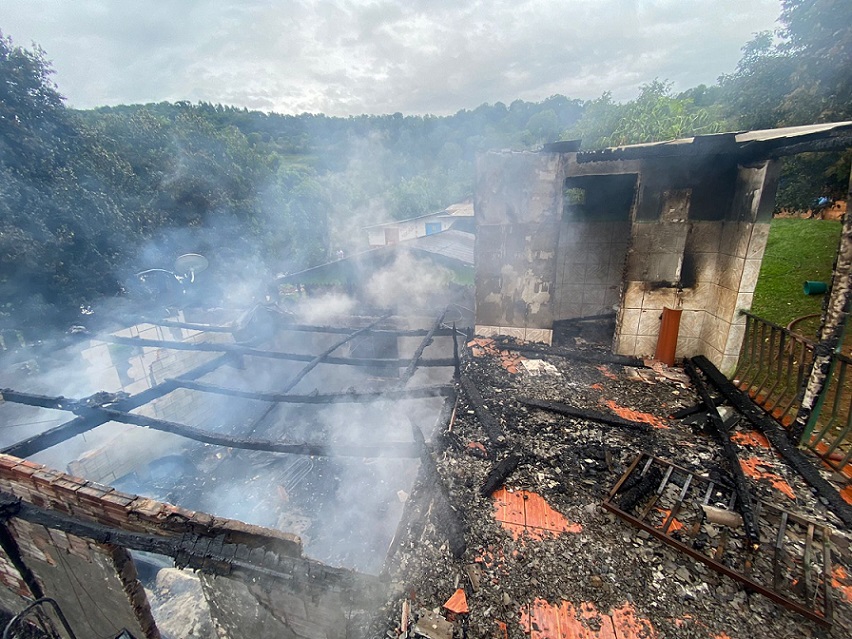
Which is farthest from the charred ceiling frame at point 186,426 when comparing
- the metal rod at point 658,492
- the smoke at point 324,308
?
the smoke at point 324,308

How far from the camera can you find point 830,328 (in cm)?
372

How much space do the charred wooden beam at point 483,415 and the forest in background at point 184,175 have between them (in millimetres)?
4322

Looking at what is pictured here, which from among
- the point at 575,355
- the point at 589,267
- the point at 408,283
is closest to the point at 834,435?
the point at 575,355

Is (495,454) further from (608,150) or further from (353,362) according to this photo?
(608,150)

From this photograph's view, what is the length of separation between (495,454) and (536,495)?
67 cm

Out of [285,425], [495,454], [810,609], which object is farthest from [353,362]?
[285,425]

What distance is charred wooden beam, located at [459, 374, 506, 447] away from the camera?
438 cm

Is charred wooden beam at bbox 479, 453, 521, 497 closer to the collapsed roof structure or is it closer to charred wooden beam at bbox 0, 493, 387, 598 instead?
the collapsed roof structure

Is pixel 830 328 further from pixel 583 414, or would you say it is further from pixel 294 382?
pixel 294 382

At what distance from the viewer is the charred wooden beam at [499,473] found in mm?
3595

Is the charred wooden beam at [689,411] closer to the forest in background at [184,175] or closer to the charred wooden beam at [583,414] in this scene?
the charred wooden beam at [583,414]

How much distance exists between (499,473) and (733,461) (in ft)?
8.41

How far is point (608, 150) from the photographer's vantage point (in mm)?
5566

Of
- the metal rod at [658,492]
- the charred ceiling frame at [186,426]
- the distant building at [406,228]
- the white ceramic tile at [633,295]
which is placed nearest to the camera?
the metal rod at [658,492]
